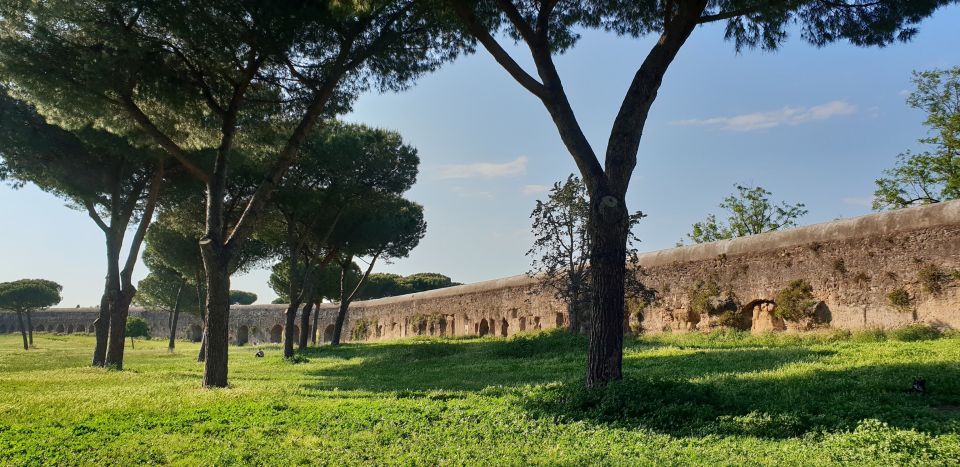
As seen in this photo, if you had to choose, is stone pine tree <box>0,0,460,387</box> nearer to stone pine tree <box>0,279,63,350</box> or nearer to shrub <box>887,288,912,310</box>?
shrub <box>887,288,912,310</box>

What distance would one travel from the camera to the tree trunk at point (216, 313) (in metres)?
10.1

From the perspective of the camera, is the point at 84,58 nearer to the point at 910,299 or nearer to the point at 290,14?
the point at 290,14

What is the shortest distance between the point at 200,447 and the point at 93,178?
13.2 meters

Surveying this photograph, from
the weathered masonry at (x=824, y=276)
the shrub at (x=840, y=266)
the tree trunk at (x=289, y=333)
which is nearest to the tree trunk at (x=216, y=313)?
the tree trunk at (x=289, y=333)

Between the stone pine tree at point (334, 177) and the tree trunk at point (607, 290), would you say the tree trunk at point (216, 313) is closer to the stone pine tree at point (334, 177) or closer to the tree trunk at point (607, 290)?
the tree trunk at point (607, 290)

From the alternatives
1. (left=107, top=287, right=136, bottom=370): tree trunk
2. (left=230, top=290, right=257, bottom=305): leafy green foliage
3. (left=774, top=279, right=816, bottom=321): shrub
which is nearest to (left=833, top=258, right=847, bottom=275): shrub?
(left=774, top=279, right=816, bottom=321): shrub

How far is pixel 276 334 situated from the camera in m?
45.8

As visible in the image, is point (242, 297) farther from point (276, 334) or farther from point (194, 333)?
point (276, 334)

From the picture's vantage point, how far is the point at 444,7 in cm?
880

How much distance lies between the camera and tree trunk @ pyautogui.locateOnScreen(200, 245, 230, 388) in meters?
10.1

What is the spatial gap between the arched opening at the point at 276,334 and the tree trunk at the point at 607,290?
134 ft

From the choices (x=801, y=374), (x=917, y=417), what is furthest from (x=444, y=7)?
(x=917, y=417)

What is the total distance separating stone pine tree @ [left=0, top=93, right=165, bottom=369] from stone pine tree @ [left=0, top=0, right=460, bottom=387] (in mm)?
3380

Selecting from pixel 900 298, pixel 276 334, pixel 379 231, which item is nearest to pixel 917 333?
pixel 900 298
